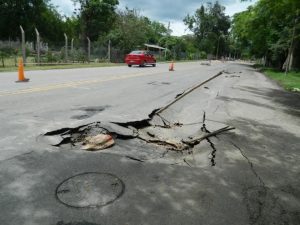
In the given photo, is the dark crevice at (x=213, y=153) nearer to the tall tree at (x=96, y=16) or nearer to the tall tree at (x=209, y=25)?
the tall tree at (x=96, y=16)

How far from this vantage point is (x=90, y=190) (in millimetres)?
3736

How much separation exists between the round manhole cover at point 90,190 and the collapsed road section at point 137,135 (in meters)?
1.09

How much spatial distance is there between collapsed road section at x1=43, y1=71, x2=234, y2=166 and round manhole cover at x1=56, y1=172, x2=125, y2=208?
3.59 ft

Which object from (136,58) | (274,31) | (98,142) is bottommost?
(98,142)

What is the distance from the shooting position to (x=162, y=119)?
7.99 metres

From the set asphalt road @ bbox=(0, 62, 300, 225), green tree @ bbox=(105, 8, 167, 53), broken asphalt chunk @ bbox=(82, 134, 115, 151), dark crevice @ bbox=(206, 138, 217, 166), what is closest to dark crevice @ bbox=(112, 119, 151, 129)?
asphalt road @ bbox=(0, 62, 300, 225)

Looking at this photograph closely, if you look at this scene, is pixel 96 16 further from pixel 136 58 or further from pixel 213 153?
pixel 213 153

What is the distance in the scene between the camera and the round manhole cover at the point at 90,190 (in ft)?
11.3

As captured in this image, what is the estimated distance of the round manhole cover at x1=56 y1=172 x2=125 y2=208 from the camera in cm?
346

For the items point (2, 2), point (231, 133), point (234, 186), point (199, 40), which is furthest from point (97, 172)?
point (199, 40)

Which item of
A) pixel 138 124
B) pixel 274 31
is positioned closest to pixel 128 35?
pixel 274 31

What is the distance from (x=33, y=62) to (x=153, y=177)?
82.7 feet

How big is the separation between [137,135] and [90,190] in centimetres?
253

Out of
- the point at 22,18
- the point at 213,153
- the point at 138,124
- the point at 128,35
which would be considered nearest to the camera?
the point at 213,153
